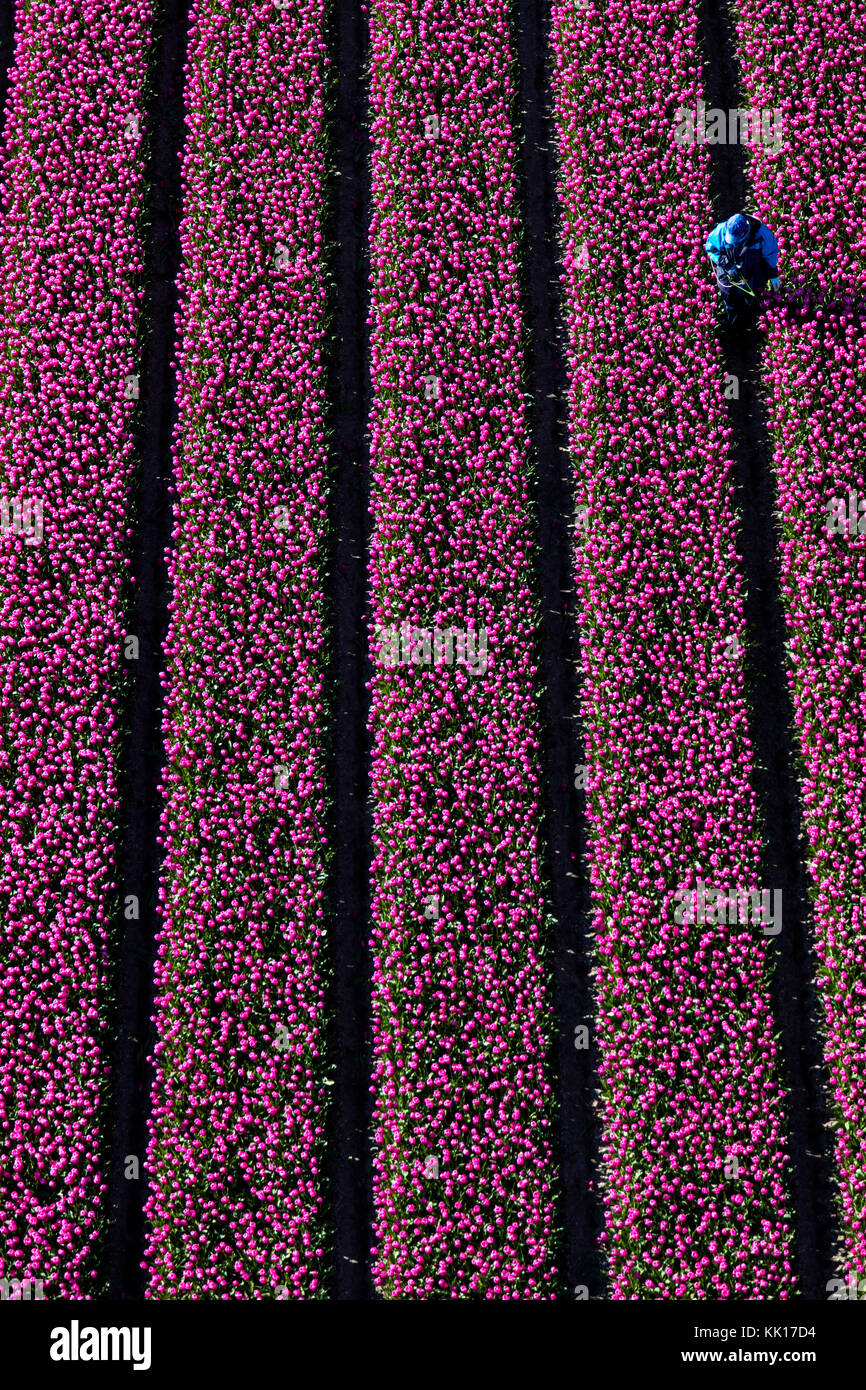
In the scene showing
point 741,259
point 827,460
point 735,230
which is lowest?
point 827,460

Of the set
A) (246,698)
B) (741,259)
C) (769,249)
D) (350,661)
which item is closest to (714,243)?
(741,259)

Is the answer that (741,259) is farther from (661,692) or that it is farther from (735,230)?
(661,692)

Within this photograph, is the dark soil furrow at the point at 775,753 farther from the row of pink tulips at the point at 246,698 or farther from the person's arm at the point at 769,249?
the row of pink tulips at the point at 246,698

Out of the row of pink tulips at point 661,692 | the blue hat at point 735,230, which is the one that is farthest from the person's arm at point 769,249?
the row of pink tulips at point 661,692
